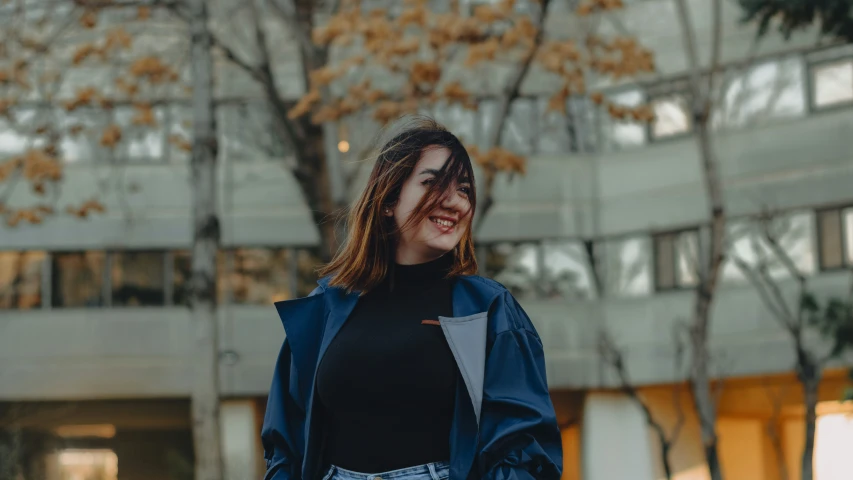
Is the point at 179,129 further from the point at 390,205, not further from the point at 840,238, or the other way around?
the point at 390,205

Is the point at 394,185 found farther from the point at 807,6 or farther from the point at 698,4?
the point at 698,4

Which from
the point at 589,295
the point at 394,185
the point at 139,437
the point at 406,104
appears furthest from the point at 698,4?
the point at 394,185

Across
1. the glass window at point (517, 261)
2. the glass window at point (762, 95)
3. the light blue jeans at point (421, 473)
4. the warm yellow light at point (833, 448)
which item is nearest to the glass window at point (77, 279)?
the glass window at point (517, 261)

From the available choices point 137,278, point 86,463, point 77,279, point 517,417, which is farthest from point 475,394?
point 86,463

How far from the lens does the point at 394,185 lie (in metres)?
3.14

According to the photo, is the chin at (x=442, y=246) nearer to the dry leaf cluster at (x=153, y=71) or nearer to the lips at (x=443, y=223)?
the lips at (x=443, y=223)

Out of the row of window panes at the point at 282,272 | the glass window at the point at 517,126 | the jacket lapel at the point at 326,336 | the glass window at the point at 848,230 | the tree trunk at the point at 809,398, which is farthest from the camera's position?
the glass window at the point at 517,126

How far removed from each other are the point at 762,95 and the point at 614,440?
688cm

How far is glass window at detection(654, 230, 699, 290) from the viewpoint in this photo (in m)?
22.3

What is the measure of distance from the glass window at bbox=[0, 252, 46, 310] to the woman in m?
21.9

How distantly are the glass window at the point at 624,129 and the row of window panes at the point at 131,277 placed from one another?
6120mm

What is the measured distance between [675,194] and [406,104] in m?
10.0

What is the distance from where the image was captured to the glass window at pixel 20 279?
945 inches

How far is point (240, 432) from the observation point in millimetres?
23312
